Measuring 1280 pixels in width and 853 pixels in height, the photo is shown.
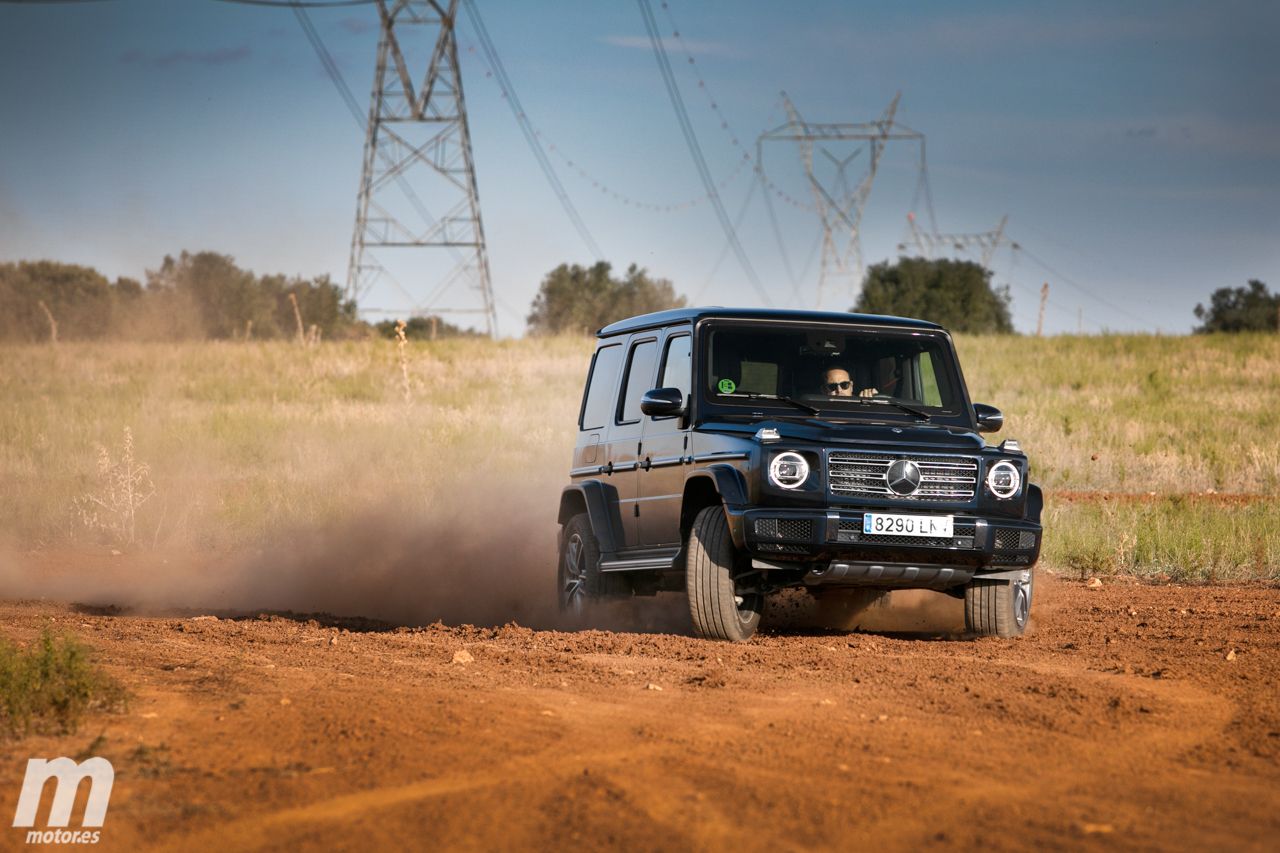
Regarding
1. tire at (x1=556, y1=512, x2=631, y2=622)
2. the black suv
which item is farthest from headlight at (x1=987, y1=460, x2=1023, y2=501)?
tire at (x1=556, y1=512, x2=631, y2=622)

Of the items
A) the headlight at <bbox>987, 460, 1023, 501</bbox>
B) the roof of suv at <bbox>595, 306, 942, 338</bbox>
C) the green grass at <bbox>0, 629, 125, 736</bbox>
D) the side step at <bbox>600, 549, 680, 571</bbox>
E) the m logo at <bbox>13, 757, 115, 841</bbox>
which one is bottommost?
the m logo at <bbox>13, 757, 115, 841</bbox>

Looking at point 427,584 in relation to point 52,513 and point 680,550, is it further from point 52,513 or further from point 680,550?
point 52,513

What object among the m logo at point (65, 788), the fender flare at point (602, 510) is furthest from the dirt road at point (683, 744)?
the fender flare at point (602, 510)

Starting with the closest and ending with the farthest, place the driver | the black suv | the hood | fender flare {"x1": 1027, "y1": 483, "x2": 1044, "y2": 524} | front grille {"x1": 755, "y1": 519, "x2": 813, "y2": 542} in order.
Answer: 1. front grille {"x1": 755, "y1": 519, "x2": 813, "y2": 542}
2. the black suv
3. the hood
4. fender flare {"x1": 1027, "y1": 483, "x2": 1044, "y2": 524}
5. the driver

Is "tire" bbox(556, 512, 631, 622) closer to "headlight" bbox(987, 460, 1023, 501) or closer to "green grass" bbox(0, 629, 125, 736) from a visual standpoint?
"headlight" bbox(987, 460, 1023, 501)

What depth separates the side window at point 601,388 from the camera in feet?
37.8

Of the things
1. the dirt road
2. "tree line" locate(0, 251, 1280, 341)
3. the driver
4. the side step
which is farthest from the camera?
"tree line" locate(0, 251, 1280, 341)

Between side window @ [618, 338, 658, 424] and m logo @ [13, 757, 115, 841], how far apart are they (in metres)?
5.65

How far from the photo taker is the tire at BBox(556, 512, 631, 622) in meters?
10.9

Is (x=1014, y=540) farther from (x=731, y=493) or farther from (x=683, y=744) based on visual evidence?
(x=683, y=744)

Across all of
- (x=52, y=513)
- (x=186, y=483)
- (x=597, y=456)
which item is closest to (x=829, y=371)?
(x=597, y=456)

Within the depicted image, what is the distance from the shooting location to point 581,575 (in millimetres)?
11195

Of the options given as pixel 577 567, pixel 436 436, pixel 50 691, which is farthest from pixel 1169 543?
pixel 436 436

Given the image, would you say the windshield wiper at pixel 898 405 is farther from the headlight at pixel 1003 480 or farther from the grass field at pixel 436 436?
the grass field at pixel 436 436
